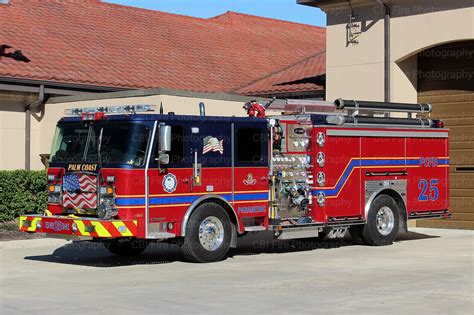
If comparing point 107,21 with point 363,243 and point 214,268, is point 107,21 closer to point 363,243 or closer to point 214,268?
point 363,243

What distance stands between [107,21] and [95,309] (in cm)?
2016

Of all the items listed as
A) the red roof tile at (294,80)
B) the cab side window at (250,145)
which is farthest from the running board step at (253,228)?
the red roof tile at (294,80)

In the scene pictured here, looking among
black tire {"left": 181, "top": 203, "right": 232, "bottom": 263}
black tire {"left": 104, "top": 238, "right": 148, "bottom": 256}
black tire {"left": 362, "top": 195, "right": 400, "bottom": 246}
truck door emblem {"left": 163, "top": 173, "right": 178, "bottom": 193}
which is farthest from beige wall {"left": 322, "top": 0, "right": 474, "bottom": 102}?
truck door emblem {"left": 163, "top": 173, "right": 178, "bottom": 193}

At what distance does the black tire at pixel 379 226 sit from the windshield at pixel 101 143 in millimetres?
5026

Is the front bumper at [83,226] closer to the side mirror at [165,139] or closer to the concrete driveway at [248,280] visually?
the concrete driveway at [248,280]

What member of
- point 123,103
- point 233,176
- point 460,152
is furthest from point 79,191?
point 460,152

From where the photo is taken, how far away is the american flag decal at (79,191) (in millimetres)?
13906

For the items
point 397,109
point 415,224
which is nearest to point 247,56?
point 415,224

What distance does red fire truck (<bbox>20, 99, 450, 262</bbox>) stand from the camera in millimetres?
13695

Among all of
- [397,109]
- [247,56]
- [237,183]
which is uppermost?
[247,56]

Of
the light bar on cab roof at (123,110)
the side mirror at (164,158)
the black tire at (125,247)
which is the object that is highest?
the light bar on cab roof at (123,110)

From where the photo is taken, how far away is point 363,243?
56.3 feet

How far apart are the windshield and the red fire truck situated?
18mm

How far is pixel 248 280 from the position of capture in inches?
473
